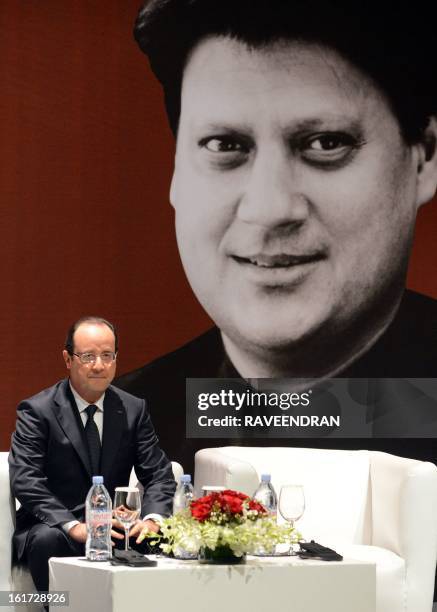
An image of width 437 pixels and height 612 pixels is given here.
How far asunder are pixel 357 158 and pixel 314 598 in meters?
2.79

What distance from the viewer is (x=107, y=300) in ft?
17.7

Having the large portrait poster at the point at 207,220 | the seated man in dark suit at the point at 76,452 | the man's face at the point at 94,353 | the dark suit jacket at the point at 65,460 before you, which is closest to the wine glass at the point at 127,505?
the seated man in dark suit at the point at 76,452

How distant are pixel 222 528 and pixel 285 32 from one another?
3.02m

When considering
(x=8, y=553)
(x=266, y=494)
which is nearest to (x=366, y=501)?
(x=266, y=494)

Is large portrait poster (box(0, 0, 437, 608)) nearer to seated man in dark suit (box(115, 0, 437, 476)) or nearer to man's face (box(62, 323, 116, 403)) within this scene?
seated man in dark suit (box(115, 0, 437, 476))

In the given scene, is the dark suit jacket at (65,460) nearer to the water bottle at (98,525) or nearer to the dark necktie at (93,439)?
the dark necktie at (93,439)

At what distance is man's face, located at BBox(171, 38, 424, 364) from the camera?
5367mm

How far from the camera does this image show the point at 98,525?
3.30m

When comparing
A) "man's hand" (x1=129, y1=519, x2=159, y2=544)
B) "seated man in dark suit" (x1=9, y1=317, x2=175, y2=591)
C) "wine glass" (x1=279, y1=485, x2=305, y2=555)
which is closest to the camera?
"wine glass" (x1=279, y1=485, x2=305, y2=555)

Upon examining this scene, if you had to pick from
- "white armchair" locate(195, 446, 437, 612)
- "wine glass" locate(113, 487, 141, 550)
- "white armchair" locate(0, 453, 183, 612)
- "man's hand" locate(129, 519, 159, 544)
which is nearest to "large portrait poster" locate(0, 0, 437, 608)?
"white armchair" locate(195, 446, 437, 612)

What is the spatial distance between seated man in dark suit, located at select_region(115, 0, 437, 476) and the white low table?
226 centimetres

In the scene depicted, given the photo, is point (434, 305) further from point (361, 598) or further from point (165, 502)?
point (361, 598)

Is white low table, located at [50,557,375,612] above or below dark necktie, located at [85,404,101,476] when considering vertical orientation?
below

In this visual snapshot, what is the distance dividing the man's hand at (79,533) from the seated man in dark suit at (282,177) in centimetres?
162
